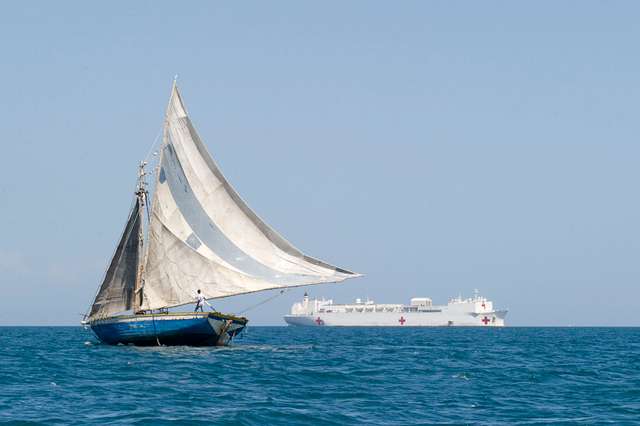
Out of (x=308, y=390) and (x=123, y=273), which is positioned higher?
(x=123, y=273)

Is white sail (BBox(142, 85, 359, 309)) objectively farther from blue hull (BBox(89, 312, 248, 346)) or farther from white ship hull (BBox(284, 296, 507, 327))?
white ship hull (BBox(284, 296, 507, 327))

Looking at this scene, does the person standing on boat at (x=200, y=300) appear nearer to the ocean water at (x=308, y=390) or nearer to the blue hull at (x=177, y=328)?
the blue hull at (x=177, y=328)

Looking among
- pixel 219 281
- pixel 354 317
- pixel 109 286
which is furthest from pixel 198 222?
pixel 354 317

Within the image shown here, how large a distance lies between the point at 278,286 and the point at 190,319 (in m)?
5.34

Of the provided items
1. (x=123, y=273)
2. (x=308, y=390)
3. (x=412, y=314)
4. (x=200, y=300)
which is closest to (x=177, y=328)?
(x=200, y=300)

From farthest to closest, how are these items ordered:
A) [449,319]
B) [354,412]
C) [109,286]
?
[449,319]
[109,286]
[354,412]

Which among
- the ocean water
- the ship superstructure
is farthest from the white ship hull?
the ocean water

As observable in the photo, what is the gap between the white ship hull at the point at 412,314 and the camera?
619 ft

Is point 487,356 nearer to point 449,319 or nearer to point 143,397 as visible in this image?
point 143,397

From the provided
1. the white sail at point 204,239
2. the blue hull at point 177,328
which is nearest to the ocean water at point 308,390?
the blue hull at point 177,328

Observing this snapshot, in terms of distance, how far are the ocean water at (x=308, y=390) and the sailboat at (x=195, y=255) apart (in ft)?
18.5

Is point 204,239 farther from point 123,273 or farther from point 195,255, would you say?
point 123,273

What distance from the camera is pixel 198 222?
51.6m

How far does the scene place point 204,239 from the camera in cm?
5166
